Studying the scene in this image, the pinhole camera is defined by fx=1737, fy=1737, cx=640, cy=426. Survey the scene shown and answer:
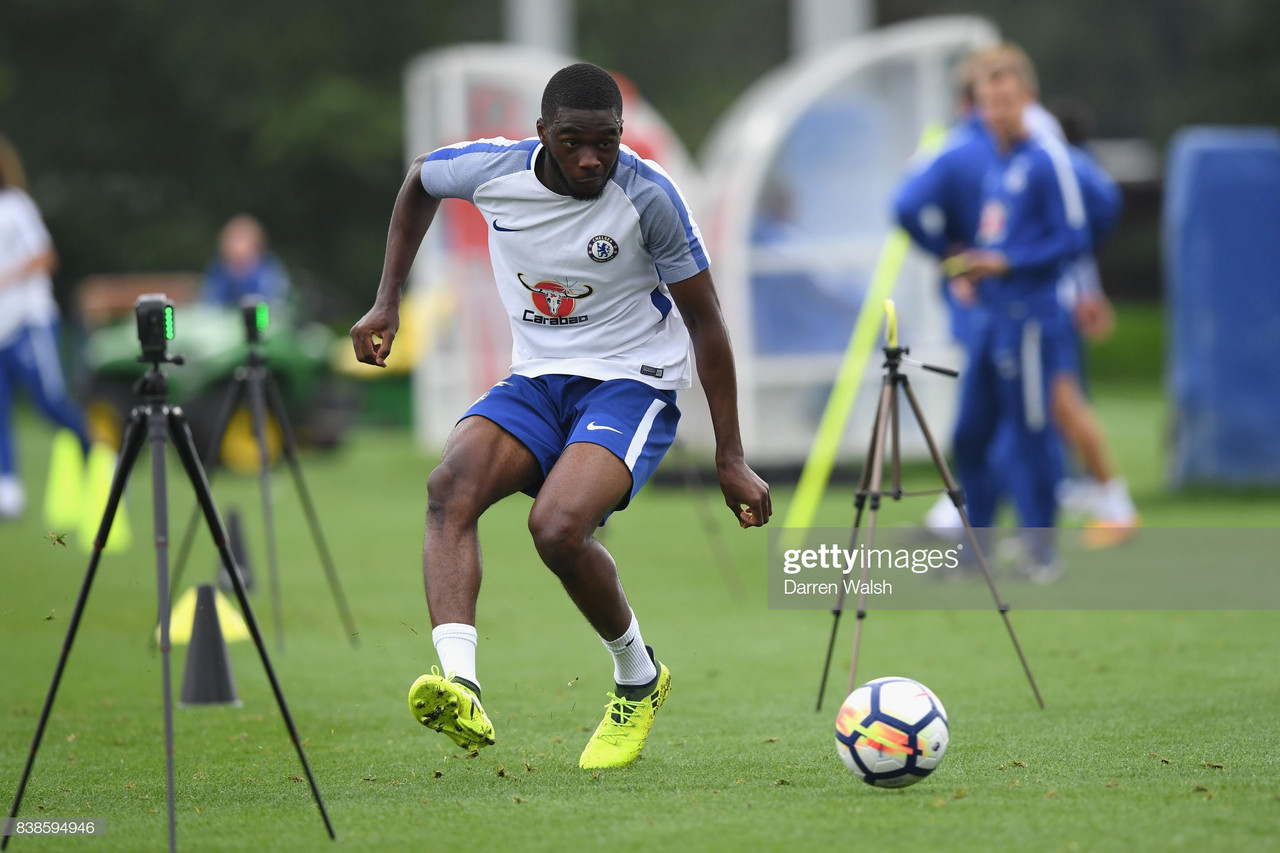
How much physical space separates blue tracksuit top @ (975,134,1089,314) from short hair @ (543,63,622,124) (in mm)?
4589

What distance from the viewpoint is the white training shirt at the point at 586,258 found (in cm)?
505

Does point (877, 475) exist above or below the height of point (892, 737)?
above

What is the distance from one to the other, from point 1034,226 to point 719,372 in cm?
464

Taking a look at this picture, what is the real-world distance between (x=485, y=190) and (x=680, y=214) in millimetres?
619

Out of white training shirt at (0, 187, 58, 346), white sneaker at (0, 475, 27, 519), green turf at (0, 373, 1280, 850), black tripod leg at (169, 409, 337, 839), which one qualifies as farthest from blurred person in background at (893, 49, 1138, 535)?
white sneaker at (0, 475, 27, 519)

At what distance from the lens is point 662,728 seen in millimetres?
5922

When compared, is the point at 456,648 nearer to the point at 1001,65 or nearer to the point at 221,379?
the point at 1001,65

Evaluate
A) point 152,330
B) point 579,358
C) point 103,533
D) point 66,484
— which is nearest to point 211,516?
point 103,533

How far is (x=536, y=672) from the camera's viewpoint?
7051mm

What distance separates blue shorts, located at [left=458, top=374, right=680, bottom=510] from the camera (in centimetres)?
509

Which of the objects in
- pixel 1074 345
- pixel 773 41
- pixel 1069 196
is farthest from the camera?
pixel 773 41

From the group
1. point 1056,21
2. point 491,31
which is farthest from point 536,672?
point 1056,21

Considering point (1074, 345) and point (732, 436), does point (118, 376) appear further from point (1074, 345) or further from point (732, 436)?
point (732, 436)

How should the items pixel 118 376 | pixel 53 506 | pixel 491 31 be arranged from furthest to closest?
pixel 491 31 → pixel 118 376 → pixel 53 506
